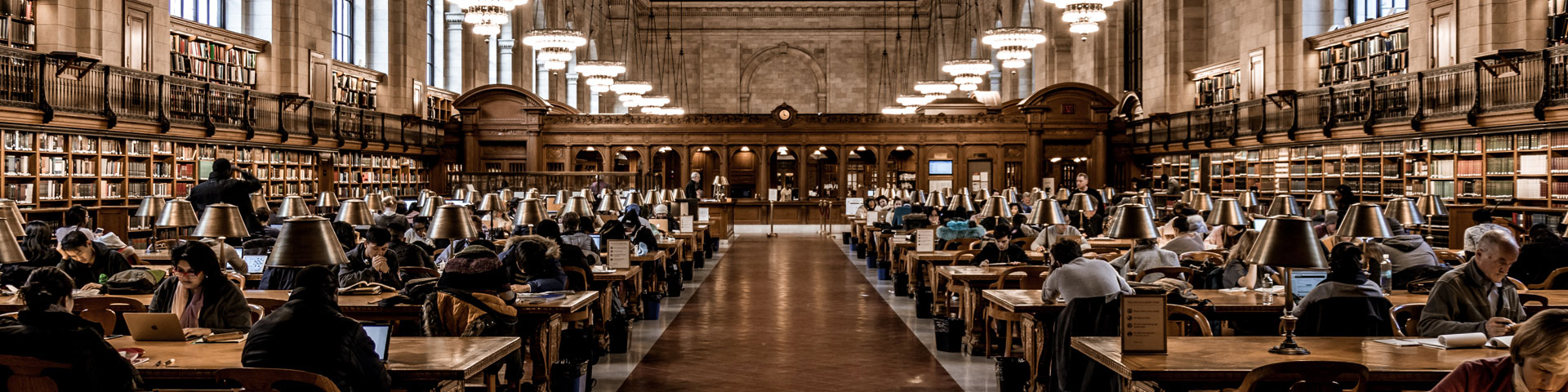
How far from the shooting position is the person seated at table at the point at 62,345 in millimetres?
3344

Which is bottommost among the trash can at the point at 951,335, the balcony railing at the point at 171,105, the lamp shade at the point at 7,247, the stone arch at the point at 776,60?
the trash can at the point at 951,335

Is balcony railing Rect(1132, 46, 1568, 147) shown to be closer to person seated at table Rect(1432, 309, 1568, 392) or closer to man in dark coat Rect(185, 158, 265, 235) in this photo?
person seated at table Rect(1432, 309, 1568, 392)

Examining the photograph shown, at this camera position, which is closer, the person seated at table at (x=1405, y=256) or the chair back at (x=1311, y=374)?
the chair back at (x=1311, y=374)

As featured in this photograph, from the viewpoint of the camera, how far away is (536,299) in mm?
6000

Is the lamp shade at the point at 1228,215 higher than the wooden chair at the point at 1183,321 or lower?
higher

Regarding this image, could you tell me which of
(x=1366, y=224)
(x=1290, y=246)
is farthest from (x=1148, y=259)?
(x=1290, y=246)

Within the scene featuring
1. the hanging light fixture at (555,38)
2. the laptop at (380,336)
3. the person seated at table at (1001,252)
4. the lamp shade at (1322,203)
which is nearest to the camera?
the laptop at (380,336)

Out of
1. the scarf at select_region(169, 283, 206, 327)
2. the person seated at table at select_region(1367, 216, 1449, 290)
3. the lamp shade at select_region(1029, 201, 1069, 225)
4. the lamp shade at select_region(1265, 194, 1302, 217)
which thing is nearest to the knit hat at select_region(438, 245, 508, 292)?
the scarf at select_region(169, 283, 206, 327)

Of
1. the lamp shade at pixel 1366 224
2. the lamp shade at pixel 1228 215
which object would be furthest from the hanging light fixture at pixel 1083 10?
the lamp shade at pixel 1366 224

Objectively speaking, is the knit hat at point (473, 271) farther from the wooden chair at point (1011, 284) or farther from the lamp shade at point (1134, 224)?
the lamp shade at point (1134, 224)

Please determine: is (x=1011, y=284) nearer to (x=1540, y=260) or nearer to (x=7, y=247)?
(x=1540, y=260)

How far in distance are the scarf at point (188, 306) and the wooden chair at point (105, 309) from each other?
27cm

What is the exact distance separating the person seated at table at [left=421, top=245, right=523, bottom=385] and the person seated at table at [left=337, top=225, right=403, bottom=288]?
1528 mm

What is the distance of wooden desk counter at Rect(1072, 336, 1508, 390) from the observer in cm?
378
